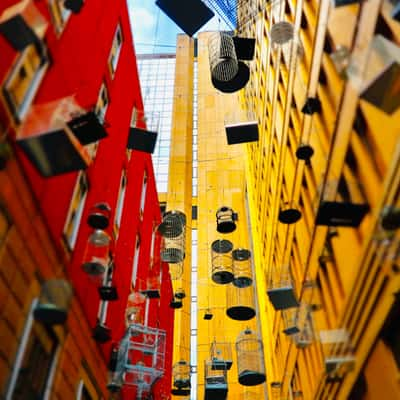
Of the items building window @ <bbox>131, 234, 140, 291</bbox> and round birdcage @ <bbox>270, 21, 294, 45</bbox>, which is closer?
round birdcage @ <bbox>270, 21, 294, 45</bbox>

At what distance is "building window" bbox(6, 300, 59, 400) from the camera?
649 cm

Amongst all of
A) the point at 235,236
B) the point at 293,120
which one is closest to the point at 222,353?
the point at 235,236

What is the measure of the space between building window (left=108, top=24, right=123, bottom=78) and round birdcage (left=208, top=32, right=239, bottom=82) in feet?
9.03

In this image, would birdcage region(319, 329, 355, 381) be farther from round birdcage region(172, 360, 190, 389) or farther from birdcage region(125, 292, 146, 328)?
round birdcage region(172, 360, 190, 389)

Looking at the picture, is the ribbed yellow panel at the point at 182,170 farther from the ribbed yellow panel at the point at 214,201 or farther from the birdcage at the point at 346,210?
the birdcage at the point at 346,210

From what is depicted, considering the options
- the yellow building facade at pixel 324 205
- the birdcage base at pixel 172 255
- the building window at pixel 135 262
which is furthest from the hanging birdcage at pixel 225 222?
the building window at pixel 135 262

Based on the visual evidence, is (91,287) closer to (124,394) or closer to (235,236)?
(124,394)

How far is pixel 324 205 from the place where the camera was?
23.9 feet

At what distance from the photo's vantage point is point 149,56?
31.1 meters

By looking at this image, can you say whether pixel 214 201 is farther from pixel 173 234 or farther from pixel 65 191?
pixel 65 191

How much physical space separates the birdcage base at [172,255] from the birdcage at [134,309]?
177cm

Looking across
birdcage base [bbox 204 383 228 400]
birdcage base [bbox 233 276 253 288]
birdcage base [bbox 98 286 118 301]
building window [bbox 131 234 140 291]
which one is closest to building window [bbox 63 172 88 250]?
birdcage base [bbox 98 286 118 301]

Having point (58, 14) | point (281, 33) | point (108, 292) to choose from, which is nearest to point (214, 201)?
point (281, 33)

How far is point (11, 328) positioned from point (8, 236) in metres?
1.23
